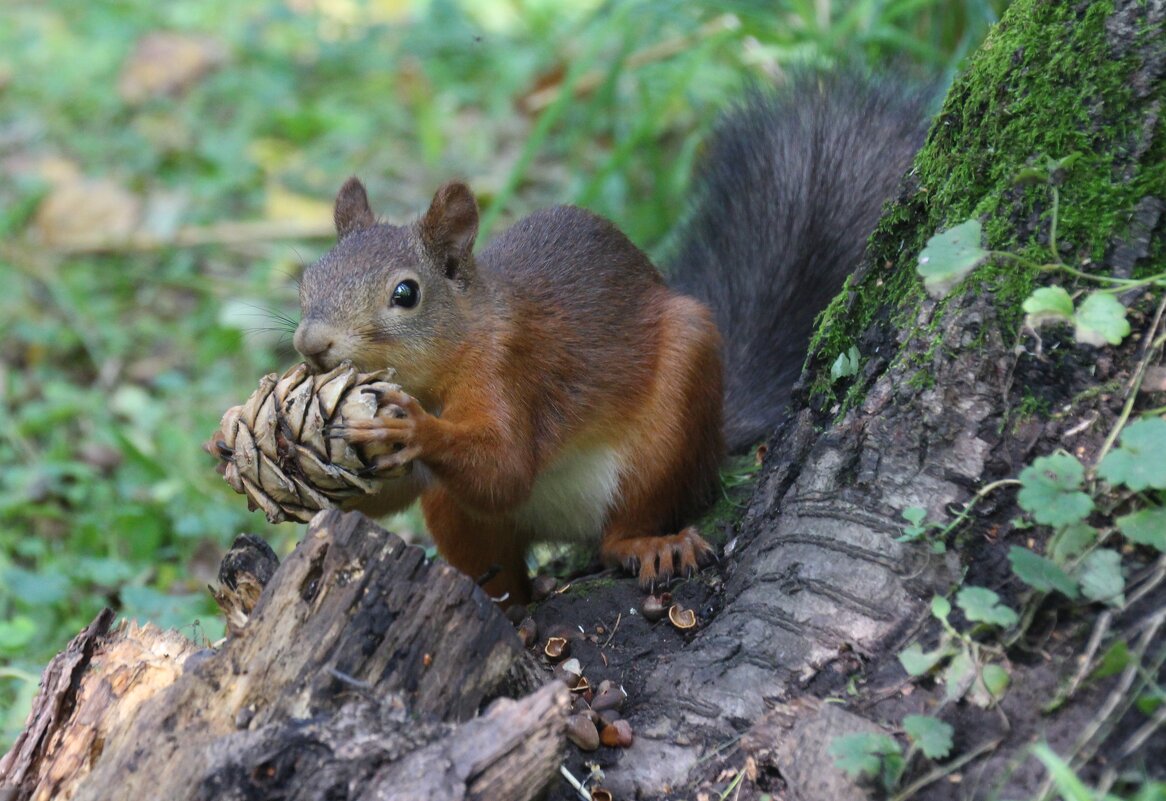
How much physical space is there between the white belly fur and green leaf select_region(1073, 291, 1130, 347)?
1.01 metres

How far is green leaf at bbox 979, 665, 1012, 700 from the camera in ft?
4.15

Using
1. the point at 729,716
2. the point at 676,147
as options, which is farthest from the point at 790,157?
the point at 676,147

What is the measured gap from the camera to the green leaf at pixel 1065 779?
1068 millimetres

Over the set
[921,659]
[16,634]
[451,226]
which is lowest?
[16,634]

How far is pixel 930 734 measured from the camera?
125cm

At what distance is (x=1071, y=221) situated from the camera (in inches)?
56.4

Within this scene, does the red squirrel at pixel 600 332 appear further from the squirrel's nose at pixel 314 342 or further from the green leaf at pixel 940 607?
the green leaf at pixel 940 607

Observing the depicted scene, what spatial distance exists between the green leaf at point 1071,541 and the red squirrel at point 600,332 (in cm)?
76

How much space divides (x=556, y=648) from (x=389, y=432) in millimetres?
400

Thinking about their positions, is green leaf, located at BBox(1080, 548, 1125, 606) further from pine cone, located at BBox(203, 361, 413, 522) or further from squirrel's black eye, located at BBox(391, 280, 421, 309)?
squirrel's black eye, located at BBox(391, 280, 421, 309)

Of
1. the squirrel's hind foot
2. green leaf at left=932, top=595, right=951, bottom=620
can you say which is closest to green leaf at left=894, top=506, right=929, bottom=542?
green leaf at left=932, top=595, right=951, bottom=620

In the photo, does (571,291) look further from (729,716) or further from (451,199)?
(729,716)

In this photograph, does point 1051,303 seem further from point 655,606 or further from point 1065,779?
point 655,606

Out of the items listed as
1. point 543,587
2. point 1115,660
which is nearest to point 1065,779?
point 1115,660
